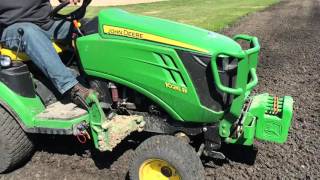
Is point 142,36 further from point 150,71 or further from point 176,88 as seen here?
point 176,88

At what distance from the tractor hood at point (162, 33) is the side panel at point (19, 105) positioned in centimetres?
102

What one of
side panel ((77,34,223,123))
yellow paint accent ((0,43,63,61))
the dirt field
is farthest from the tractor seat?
the dirt field

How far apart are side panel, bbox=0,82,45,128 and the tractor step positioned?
9cm

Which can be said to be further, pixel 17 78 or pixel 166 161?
pixel 17 78

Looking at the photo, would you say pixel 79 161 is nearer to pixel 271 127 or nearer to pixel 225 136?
pixel 225 136

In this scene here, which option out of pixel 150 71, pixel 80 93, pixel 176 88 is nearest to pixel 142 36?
pixel 150 71

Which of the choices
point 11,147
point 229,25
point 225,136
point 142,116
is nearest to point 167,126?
point 142,116

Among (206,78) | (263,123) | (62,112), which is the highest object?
(206,78)

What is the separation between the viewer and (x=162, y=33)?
3.63 meters

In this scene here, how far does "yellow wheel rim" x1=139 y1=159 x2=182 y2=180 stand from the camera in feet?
12.0

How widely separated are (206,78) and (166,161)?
718 mm

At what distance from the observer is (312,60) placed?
27.1 ft

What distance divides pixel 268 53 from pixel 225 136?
221 inches

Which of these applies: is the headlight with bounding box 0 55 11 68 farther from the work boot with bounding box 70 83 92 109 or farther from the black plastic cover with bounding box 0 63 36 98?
the work boot with bounding box 70 83 92 109
